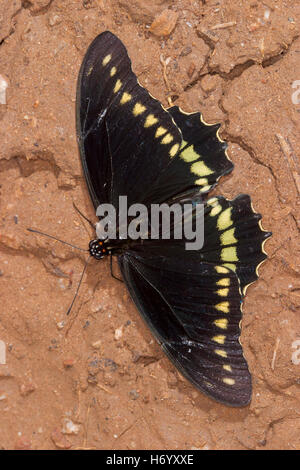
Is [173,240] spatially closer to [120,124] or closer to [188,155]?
[188,155]

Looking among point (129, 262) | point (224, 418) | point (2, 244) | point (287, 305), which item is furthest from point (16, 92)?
point (224, 418)

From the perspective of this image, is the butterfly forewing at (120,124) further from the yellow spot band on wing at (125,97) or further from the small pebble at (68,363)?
the small pebble at (68,363)

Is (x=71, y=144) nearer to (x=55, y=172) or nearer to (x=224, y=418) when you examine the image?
(x=55, y=172)

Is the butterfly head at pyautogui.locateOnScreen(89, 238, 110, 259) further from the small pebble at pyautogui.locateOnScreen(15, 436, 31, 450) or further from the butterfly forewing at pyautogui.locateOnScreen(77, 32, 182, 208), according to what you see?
the small pebble at pyautogui.locateOnScreen(15, 436, 31, 450)

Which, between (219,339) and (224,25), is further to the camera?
(224,25)

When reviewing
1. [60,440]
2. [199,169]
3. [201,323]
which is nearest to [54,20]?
A: [199,169]

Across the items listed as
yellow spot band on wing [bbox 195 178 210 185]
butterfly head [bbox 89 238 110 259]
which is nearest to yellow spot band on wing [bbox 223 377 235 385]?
butterfly head [bbox 89 238 110 259]

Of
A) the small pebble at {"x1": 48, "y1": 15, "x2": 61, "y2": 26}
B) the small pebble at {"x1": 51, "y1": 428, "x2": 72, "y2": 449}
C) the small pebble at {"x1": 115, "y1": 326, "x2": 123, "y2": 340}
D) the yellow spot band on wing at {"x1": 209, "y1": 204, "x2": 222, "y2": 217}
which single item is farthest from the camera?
the small pebble at {"x1": 48, "y1": 15, "x2": 61, "y2": 26}
